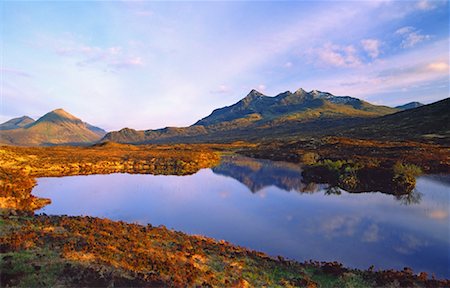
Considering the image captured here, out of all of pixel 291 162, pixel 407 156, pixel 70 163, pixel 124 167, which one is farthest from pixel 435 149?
pixel 70 163

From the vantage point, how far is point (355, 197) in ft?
126

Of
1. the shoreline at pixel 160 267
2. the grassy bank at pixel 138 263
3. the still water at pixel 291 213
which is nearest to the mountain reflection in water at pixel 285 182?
the still water at pixel 291 213

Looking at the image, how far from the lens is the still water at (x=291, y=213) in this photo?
22469mm

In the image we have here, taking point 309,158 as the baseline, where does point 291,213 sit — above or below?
below

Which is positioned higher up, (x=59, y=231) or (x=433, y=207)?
(x=59, y=231)

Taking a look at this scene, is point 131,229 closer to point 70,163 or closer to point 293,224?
point 293,224

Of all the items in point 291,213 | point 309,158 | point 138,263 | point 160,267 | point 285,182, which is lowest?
point 291,213

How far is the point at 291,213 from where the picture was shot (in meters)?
32.4

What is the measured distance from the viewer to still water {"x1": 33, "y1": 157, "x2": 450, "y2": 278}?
22.5m

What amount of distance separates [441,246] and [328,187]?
22.9m

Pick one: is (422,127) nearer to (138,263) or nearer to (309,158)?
(309,158)

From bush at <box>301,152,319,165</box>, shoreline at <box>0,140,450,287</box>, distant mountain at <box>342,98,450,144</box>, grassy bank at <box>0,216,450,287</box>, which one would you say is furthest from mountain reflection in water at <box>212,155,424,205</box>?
distant mountain at <box>342,98,450,144</box>

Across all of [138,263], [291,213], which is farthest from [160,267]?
[291,213]

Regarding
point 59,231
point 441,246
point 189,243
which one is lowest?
point 441,246
